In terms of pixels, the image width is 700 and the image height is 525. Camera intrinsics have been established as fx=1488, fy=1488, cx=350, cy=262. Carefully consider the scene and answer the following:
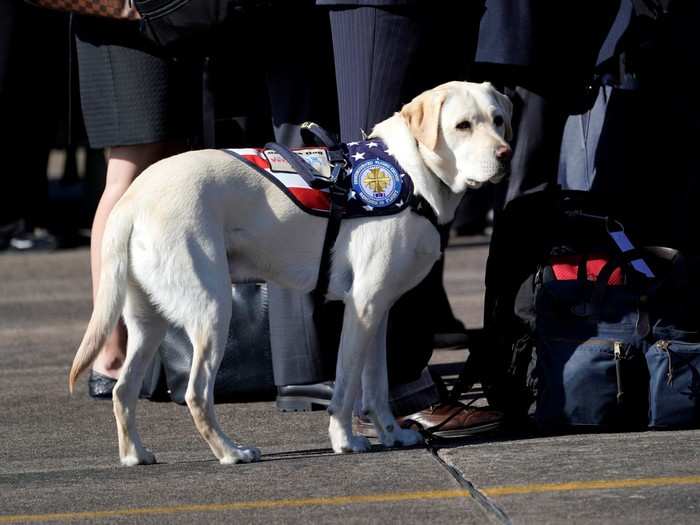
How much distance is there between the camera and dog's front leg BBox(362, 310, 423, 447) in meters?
4.87

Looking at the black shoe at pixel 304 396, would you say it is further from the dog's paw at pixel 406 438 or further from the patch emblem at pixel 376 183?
the patch emblem at pixel 376 183

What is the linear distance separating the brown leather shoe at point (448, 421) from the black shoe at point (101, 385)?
121 centimetres

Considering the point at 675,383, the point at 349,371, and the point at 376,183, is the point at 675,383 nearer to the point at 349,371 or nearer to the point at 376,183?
the point at 349,371

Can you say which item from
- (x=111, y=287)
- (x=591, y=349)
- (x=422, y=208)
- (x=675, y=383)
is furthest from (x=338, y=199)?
(x=675, y=383)

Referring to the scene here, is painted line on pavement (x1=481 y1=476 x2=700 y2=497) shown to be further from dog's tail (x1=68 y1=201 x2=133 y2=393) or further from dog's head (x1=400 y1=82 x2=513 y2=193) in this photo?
dog's tail (x1=68 y1=201 x2=133 y2=393)

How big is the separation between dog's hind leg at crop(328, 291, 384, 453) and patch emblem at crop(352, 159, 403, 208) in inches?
11.9

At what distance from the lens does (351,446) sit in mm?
4750

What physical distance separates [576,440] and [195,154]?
60.2 inches

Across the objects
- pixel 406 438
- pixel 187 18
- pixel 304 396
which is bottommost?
pixel 304 396

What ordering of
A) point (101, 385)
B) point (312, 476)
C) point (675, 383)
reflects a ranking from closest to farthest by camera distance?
1. point (312, 476)
2. point (675, 383)
3. point (101, 385)

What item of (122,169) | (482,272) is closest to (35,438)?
(122,169)

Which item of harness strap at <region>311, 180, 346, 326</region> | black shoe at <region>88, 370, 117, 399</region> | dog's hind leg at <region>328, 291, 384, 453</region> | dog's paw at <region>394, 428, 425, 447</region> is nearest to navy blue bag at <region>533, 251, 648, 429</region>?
dog's paw at <region>394, 428, 425, 447</region>

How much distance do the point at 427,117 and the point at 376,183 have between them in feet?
0.86

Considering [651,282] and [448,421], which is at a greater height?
[651,282]
